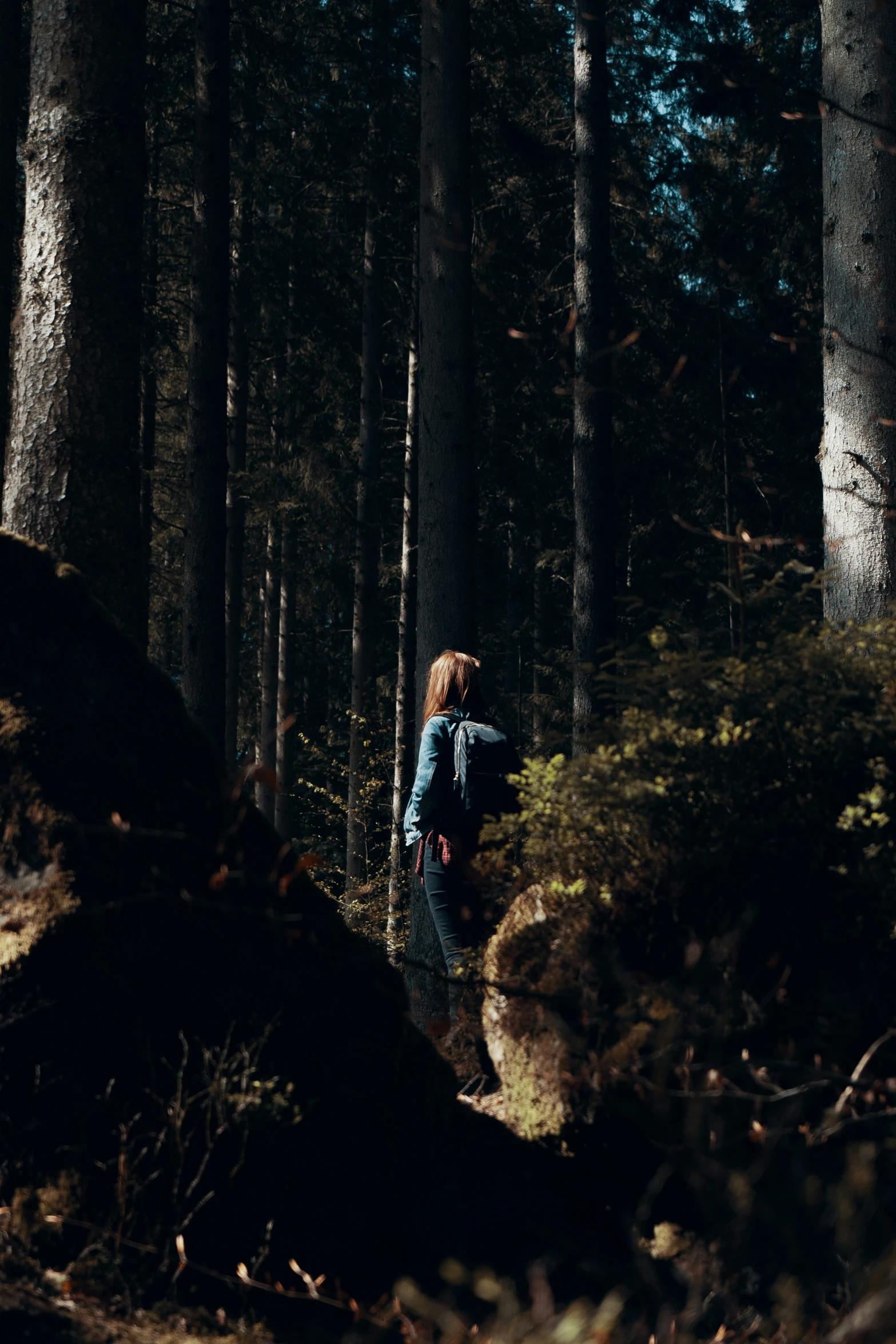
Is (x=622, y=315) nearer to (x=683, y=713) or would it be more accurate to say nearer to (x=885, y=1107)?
(x=683, y=713)

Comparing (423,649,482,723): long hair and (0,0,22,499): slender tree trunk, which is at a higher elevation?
(0,0,22,499): slender tree trunk

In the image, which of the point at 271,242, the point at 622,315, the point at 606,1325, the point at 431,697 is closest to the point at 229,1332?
the point at 606,1325

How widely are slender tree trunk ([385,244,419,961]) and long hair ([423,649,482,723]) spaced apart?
308 inches

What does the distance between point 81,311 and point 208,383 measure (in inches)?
155

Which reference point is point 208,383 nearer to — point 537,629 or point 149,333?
point 149,333

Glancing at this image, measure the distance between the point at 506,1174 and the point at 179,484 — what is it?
18.8m

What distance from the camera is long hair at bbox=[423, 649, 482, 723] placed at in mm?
5988

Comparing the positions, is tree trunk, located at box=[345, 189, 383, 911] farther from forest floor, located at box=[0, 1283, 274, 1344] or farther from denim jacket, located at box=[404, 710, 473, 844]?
forest floor, located at box=[0, 1283, 274, 1344]

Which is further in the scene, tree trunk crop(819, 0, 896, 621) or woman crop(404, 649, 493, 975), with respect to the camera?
woman crop(404, 649, 493, 975)

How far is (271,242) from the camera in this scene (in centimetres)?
1692

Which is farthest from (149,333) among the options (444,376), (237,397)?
(444,376)

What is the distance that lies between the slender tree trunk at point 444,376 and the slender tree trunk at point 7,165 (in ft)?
10.3

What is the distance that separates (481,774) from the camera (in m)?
5.66

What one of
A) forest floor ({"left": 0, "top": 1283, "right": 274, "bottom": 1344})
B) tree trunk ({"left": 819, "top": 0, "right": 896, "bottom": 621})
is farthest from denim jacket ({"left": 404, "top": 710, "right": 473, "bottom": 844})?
forest floor ({"left": 0, "top": 1283, "right": 274, "bottom": 1344})
